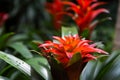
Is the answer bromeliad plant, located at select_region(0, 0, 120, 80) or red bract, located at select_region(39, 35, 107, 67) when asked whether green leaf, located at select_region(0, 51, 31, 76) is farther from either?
red bract, located at select_region(39, 35, 107, 67)

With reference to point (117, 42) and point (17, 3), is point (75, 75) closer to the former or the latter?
point (117, 42)

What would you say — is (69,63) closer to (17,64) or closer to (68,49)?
(68,49)

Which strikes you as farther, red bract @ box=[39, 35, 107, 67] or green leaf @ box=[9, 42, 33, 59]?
green leaf @ box=[9, 42, 33, 59]

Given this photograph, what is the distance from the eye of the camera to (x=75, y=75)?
6.29ft

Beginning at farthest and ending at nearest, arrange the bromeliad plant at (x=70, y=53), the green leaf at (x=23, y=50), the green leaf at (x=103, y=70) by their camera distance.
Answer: the green leaf at (x=23, y=50) → the green leaf at (x=103, y=70) → the bromeliad plant at (x=70, y=53)

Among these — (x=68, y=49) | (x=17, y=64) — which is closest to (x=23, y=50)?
(x=17, y=64)

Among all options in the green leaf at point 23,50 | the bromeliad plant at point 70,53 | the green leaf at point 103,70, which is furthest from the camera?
the green leaf at point 23,50

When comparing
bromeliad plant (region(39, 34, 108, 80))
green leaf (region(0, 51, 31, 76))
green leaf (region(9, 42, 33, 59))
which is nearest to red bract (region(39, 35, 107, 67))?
bromeliad plant (region(39, 34, 108, 80))

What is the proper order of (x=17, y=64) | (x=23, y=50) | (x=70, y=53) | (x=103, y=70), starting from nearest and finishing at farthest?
(x=70, y=53), (x=17, y=64), (x=103, y=70), (x=23, y=50)

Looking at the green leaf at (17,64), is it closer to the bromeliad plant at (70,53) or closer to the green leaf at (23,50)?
the bromeliad plant at (70,53)

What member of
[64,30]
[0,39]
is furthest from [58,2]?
[64,30]

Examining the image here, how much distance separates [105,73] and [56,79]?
0.32 metres

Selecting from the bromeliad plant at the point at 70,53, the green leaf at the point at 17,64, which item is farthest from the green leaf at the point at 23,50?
the bromeliad plant at the point at 70,53

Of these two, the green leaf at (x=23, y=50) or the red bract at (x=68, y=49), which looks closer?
the red bract at (x=68, y=49)
